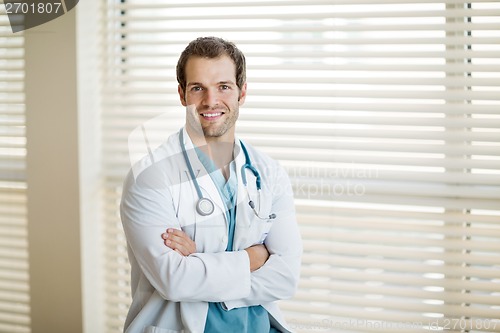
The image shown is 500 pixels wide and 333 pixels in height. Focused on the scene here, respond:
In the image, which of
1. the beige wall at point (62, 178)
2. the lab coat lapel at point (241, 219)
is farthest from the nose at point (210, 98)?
the beige wall at point (62, 178)

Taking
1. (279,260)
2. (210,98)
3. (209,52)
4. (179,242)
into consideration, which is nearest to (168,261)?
(179,242)

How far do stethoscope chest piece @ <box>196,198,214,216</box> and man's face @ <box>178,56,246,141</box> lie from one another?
0.67ft

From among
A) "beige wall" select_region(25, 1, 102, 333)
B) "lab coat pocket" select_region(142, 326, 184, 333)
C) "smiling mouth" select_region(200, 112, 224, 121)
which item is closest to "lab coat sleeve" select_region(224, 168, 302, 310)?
"lab coat pocket" select_region(142, 326, 184, 333)

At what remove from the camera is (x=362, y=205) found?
194 cm

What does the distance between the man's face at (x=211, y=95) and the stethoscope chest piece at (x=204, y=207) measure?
204mm

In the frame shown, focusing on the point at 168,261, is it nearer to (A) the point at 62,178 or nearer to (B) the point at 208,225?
(B) the point at 208,225

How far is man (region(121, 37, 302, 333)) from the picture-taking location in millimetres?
1412

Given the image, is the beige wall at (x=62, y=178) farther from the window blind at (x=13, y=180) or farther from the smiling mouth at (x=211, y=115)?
the smiling mouth at (x=211, y=115)

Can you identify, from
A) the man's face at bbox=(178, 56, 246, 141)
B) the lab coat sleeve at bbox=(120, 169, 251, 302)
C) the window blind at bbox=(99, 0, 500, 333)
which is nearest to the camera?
the lab coat sleeve at bbox=(120, 169, 251, 302)

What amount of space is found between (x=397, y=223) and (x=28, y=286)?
148cm

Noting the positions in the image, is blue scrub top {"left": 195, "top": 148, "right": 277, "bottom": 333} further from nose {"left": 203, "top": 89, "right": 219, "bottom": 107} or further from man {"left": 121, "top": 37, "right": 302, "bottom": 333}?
nose {"left": 203, "top": 89, "right": 219, "bottom": 107}

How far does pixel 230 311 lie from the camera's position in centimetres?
147

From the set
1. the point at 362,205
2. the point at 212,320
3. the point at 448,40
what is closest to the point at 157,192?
the point at 212,320

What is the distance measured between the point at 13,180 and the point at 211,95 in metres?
1.12
